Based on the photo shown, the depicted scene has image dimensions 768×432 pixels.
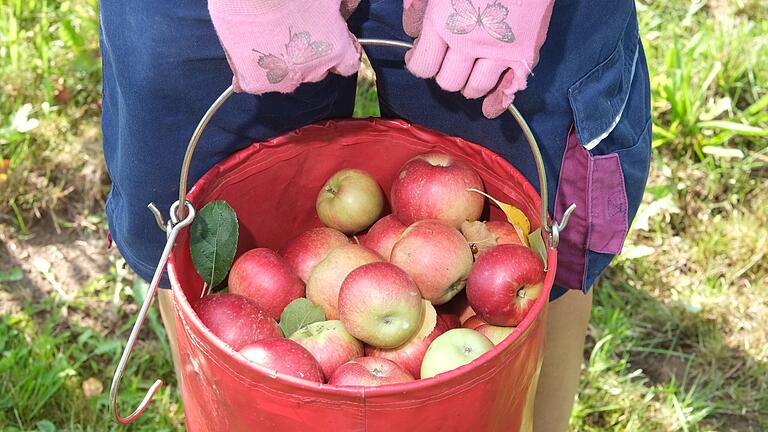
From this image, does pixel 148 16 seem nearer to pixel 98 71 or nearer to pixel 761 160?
pixel 98 71

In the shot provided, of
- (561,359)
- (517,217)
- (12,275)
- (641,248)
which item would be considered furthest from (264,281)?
(641,248)

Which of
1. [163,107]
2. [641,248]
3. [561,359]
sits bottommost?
[641,248]

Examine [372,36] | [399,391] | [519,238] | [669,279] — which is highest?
[372,36]

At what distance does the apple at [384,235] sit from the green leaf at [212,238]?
245 millimetres

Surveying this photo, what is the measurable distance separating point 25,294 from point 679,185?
1.78 meters

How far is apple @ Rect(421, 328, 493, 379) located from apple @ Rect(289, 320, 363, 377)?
0.11m

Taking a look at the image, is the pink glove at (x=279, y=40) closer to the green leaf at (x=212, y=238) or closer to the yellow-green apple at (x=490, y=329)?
the green leaf at (x=212, y=238)

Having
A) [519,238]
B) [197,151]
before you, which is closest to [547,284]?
[519,238]

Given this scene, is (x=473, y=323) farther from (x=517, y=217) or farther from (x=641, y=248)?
(x=641, y=248)

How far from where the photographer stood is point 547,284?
113 centimetres

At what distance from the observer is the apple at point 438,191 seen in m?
1.40

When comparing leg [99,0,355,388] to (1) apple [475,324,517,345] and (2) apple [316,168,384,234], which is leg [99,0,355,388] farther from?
(1) apple [475,324,517,345]

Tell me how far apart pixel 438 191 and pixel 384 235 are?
5.1 inches

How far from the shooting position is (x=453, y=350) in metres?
1.18
